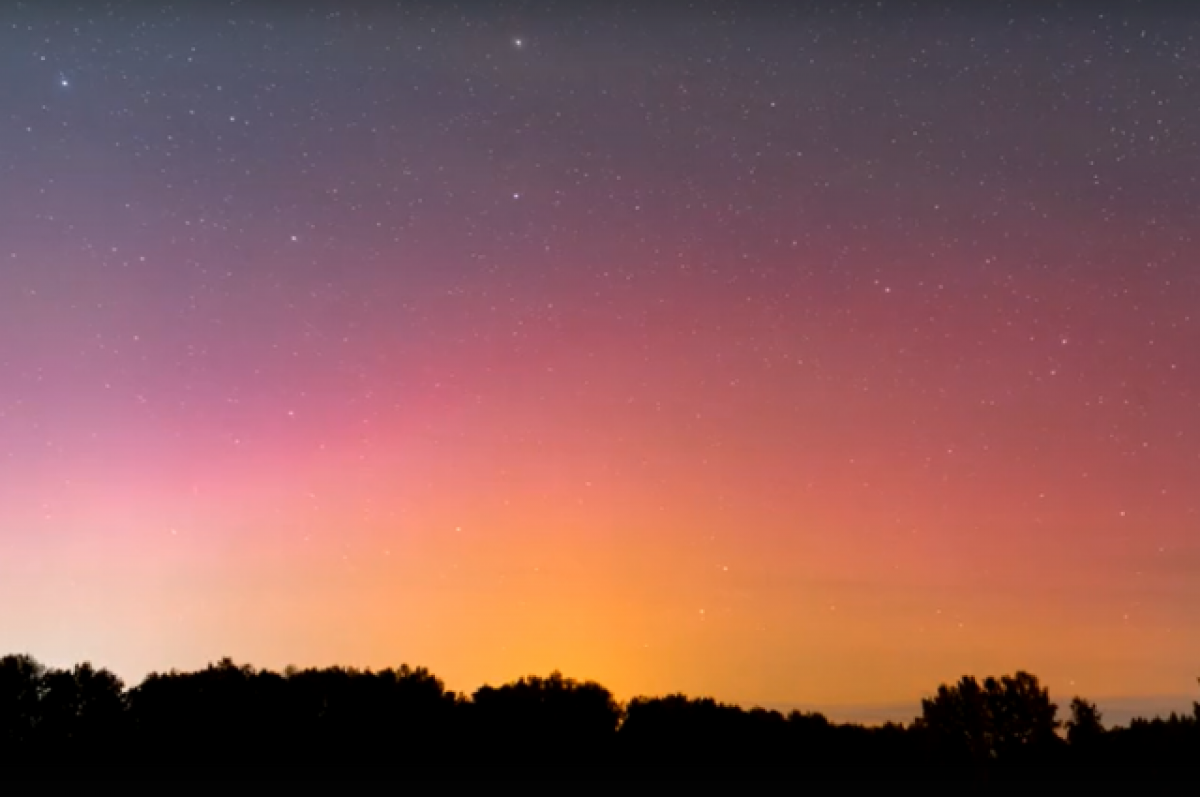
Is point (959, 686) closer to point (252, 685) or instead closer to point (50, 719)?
point (252, 685)

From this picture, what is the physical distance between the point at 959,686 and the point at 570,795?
6475cm

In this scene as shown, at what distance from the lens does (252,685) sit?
88312 mm

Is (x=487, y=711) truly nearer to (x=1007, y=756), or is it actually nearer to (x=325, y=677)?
(x=325, y=677)

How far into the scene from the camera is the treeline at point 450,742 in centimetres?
7244

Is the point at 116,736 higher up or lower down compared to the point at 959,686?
lower down

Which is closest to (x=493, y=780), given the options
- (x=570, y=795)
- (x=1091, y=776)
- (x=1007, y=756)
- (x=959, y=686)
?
(x=570, y=795)

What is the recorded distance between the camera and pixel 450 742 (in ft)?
272

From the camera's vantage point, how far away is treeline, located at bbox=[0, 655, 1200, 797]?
2852 inches

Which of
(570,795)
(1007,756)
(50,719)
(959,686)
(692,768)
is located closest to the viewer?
(570,795)

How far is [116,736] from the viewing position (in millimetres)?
84125

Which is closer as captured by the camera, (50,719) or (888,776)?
(888,776)

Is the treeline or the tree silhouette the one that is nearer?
the treeline

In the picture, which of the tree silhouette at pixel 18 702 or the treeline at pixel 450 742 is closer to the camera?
the treeline at pixel 450 742

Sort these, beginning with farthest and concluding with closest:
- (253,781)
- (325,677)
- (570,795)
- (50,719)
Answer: (325,677), (50,719), (253,781), (570,795)
